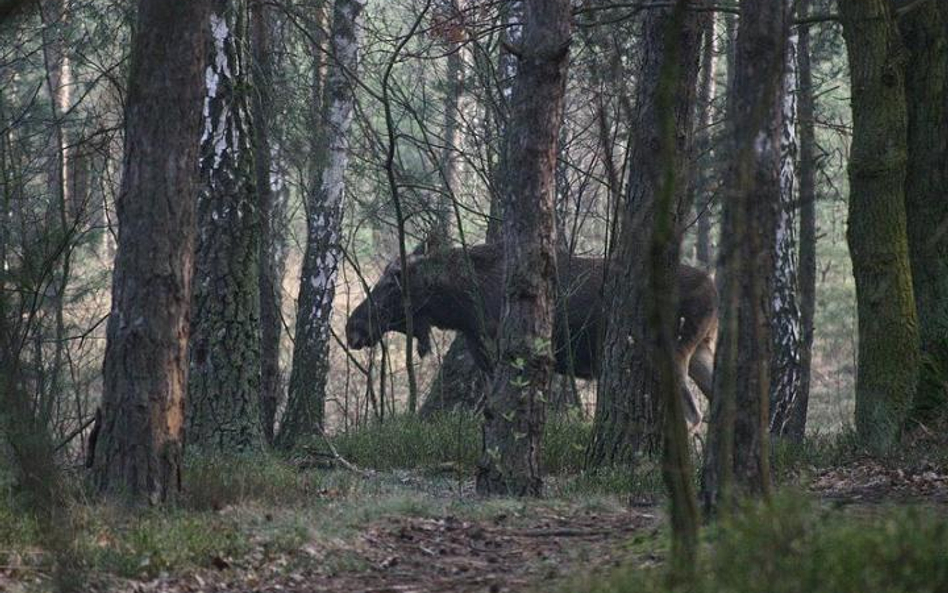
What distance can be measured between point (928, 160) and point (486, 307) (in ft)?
23.6

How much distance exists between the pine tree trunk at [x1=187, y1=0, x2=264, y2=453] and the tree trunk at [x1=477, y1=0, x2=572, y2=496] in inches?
96.4

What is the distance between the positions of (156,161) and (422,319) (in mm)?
10095

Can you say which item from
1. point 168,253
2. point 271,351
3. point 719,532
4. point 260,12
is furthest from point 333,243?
point 719,532

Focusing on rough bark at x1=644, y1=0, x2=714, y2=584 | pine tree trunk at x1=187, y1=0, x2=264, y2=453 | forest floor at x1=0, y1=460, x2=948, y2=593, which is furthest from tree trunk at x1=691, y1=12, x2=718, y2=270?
rough bark at x1=644, y1=0, x2=714, y2=584

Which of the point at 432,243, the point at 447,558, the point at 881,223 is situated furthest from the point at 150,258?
the point at 432,243

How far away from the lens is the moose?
55.8 ft

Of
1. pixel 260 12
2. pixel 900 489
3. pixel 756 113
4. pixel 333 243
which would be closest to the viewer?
pixel 756 113

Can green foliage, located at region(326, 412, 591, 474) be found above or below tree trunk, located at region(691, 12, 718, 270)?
below

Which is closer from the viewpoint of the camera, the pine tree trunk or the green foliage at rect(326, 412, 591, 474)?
the pine tree trunk

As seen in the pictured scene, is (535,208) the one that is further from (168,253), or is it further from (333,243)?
(333,243)

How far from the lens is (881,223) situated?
11000 millimetres

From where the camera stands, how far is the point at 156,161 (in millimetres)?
8719

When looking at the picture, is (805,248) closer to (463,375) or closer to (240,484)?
(463,375)

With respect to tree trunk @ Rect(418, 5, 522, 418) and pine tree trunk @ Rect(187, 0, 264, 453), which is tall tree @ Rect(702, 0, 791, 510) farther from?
tree trunk @ Rect(418, 5, 522, 418)
